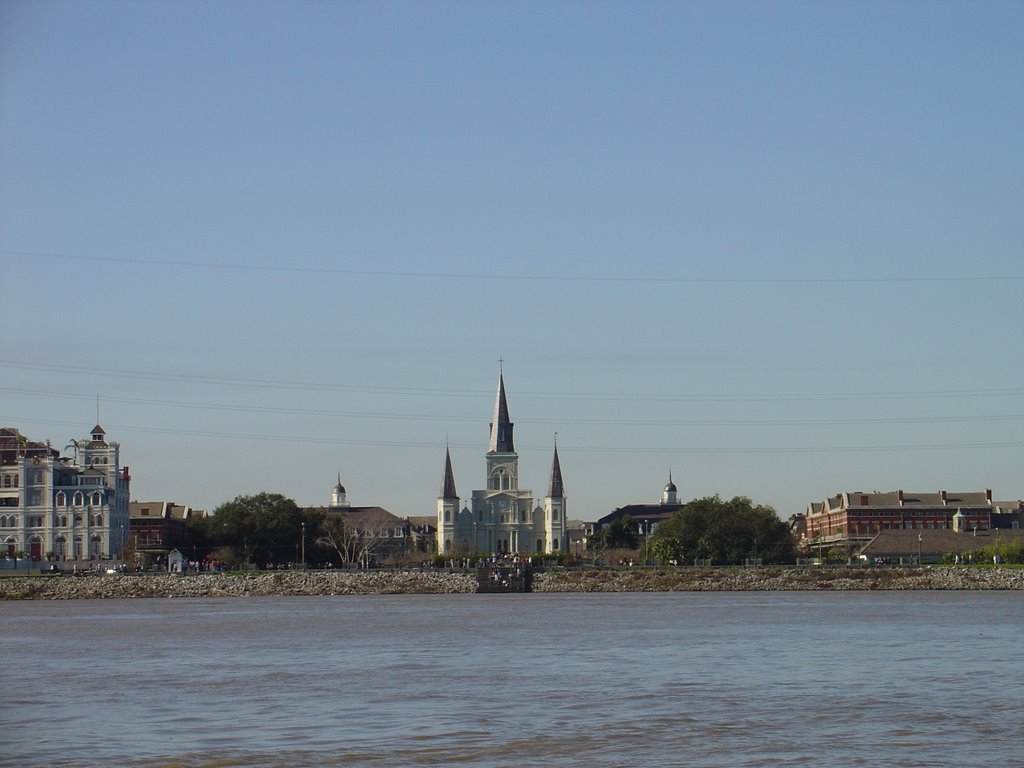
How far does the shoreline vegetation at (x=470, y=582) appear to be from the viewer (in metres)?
111

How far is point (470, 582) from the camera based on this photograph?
117000 millimetres

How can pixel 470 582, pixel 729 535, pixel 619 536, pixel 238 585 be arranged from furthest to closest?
pixel 619 536
pixel 729 535
pixel 470 582
pixel 238 585

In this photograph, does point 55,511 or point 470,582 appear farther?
point 55,511

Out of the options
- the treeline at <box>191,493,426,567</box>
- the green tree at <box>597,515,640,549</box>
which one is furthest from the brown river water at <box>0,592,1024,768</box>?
the green tree at <box>597,515,640,549</box>

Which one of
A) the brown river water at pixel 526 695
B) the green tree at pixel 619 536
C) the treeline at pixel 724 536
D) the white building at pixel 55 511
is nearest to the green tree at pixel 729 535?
the treeline at pixel 724 536

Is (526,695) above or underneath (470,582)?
underneath

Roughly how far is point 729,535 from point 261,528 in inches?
1765

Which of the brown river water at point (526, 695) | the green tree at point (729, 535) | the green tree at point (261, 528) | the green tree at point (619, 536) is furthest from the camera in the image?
the green tree at point (619, 536)

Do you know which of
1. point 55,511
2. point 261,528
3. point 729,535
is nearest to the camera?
point 729,535

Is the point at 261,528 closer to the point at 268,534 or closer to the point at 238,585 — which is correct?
the point at 268,534

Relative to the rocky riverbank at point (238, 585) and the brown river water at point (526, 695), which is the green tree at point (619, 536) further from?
the brown river water at point (526, 695)

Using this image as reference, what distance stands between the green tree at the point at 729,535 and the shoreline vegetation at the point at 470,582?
14687 millimetres

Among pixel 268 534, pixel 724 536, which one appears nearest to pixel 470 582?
pixel 724 536

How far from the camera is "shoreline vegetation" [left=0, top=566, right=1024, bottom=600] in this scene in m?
111
